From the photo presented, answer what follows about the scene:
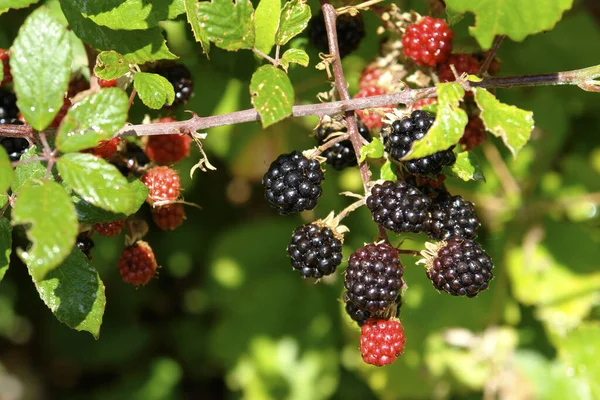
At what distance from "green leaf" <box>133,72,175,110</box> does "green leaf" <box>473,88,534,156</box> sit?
2.66ft

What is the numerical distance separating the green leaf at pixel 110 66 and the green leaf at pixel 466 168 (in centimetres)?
92

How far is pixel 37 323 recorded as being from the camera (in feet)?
12.7

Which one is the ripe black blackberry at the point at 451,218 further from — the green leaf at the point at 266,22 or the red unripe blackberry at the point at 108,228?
the red unripe blackberry at the point at 108,228

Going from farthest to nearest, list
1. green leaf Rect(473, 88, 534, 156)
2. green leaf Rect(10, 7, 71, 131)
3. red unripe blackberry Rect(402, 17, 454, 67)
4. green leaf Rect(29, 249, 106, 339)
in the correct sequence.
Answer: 1. red unripe blackberry Rect(402, 17, 454, 67)
2. green leaf Rect(29, 249, 106, 339)
3. green leaf Rect(473, 88, 534, 156)
4. green leaf Rect(10, 7, 71, 131)

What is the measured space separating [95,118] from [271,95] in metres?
0.40

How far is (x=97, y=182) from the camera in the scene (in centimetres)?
138

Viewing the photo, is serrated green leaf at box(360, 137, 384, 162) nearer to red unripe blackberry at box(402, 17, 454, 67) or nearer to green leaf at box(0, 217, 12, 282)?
red unripe blackberry at box(402, 17, 454, 67)

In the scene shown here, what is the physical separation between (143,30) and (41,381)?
315 centimetres

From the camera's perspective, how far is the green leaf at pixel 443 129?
1415 mm

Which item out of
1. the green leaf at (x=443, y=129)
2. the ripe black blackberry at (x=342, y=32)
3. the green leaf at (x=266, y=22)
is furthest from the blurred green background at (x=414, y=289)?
the green leaf at (x=443, y=129)

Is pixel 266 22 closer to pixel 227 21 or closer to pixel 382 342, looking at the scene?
pixel 227 21

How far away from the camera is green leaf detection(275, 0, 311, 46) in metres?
1.61

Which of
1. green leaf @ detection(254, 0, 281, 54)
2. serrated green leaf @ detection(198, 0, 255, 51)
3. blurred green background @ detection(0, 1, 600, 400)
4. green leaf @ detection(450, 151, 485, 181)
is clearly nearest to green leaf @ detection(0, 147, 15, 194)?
serrated green leaf @ detection(198, 0, 255, 51)

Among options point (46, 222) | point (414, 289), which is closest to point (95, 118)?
point (46, 222)
